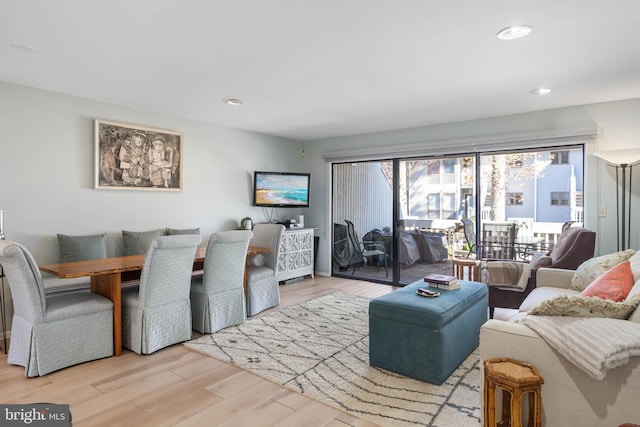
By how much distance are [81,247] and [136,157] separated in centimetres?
120

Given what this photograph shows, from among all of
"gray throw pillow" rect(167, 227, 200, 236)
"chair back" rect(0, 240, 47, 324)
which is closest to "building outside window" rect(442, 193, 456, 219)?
"gray throw pillow" rect(167, 227, 200, 236)

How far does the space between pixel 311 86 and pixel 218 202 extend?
2470 millimetres

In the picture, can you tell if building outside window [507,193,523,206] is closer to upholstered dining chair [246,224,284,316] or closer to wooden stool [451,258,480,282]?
wooden stool [451,258,480,282]

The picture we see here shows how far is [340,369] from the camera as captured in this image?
2.77m

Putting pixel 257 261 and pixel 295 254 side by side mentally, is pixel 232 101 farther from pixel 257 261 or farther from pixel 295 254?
pixel 295 254

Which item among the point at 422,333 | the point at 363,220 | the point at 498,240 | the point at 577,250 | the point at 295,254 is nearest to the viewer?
the point at 422,333

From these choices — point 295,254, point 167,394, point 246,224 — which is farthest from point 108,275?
point 295,254

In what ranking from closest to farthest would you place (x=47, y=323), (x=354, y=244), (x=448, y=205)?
(x=47, y=323)
(x=448, y=205)
(x=354, y=244)

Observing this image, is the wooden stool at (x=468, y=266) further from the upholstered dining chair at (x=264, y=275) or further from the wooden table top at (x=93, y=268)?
the wooden table top at (x=93, y=268)

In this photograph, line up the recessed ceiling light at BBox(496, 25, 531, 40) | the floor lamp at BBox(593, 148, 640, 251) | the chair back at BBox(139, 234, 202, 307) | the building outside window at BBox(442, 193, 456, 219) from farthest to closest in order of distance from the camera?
the building outside window at BBox(442, 193, 456, 219)
the floor lamp at BBox(593, 148, 640, 251)
the chair back at BBox(139, 234, 202, 307)
the recessed ceiling light at BBox(496, 25, 531, 40)

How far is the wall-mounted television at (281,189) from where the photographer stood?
5.63m

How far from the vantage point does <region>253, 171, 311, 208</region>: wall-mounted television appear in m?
5.63

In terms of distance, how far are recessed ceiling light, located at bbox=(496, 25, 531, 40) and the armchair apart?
7.00ft

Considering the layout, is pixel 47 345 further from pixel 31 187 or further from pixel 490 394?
pixel 490 394
